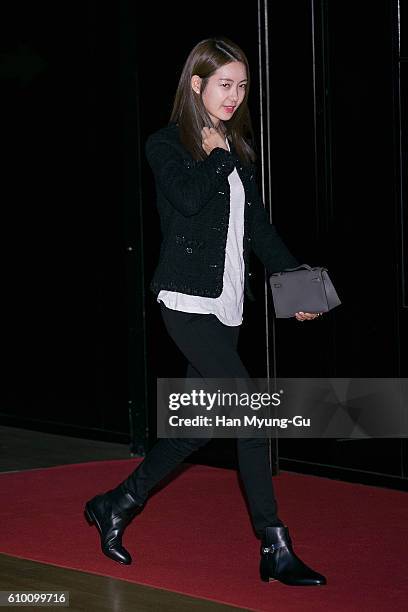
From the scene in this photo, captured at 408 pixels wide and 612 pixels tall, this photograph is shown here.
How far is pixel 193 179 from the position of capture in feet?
16.1

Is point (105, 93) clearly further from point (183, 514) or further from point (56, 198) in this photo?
point (183, 514)

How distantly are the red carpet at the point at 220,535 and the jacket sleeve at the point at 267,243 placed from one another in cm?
113

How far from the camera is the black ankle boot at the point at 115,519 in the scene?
5.36m

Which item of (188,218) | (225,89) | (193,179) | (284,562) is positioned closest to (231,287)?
(188,218)

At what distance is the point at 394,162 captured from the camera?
666cm

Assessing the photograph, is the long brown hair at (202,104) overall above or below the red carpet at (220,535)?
above

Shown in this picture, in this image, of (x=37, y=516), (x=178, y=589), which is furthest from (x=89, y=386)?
(x=178, y=589)

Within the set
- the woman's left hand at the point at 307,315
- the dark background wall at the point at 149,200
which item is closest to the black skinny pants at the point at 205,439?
the woman's left hand at the point at 307,315

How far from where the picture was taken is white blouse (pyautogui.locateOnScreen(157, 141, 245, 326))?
16.6ft

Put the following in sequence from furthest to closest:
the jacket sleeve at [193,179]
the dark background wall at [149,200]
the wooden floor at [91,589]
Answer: the dark background wall at [149,200], the jacket sleeve at [193,179], the wooden floor at [91,589]

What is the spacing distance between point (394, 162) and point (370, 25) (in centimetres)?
66

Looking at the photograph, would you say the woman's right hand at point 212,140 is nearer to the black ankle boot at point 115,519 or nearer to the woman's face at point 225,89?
the woman's face at point 225,89

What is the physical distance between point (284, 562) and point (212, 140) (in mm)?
1490

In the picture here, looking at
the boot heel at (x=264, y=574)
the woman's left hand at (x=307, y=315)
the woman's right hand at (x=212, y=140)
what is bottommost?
the boot heel at (x=264, y=574)
